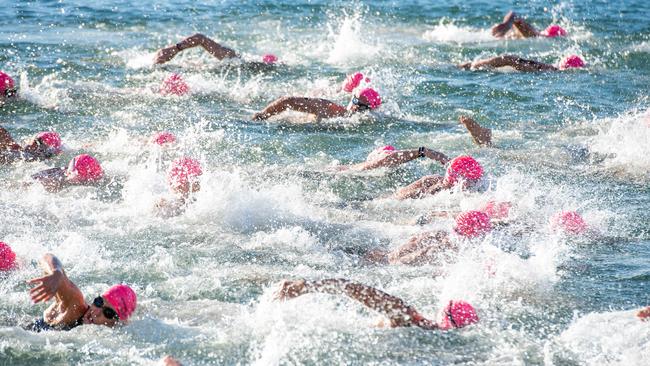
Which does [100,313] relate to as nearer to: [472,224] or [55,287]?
[55,287]

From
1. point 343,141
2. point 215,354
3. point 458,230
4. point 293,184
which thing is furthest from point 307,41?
point 215,354

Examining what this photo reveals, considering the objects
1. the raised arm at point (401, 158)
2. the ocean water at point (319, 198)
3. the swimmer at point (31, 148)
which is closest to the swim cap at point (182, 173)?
the ocean water at point (319, 198)

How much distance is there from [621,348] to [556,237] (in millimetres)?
2322

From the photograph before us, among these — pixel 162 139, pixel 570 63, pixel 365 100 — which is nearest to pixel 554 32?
pixel 570 63

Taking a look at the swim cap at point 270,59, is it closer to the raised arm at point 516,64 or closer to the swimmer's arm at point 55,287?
the raised arm at point 516,64

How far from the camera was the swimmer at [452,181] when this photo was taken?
9.84 metres

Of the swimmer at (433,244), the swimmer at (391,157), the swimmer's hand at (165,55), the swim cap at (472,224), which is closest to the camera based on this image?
the swimmer at (433,244)

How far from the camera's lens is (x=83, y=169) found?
1037 cm

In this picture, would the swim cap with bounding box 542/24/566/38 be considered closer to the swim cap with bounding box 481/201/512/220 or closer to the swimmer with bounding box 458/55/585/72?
the swimmer with bounding box 458/55/585/72

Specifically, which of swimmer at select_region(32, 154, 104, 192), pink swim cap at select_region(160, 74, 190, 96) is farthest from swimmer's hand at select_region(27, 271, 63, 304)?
pink swim cap at select_region(160, 74, 190, 96)

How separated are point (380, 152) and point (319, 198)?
4.13ft

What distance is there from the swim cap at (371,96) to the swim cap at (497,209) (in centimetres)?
422

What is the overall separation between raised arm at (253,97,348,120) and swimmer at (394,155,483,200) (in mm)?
2897

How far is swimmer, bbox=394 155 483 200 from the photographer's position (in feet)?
32.3
